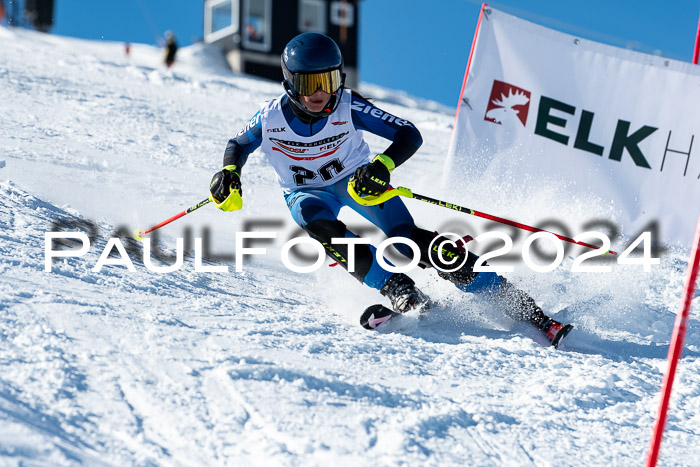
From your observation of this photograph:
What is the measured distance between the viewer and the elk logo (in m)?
6.46

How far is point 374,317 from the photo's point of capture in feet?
11.2

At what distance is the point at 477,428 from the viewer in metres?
2.47

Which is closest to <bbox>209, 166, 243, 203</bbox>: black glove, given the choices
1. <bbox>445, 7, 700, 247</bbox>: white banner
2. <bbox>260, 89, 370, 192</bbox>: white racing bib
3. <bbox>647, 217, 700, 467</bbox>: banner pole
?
<bbox>260, 89, 370, 192</bbox>: white racing bib

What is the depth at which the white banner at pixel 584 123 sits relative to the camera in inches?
244

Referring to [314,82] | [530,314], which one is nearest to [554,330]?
[530,314]

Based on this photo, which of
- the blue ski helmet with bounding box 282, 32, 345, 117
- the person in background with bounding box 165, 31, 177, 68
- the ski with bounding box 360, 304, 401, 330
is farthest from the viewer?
the person in background with bounding box 165, 31, 177, 68

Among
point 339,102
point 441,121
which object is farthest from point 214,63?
point 339,102

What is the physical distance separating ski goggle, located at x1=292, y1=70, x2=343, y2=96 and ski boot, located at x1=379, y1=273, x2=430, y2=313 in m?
1.00

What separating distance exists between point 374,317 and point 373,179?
66 centimetres

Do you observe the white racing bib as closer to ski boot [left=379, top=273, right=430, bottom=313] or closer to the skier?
the skier

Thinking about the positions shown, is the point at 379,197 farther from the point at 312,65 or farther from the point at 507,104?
the point at 507,104

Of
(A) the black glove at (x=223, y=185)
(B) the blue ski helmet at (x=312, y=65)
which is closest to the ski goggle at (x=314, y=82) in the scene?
(B) the blue ski helmet at (x=312, y=65)

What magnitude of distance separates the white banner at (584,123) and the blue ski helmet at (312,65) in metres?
2.97

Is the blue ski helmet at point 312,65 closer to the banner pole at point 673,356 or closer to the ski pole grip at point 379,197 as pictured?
the ski pole grip at point 379,197
